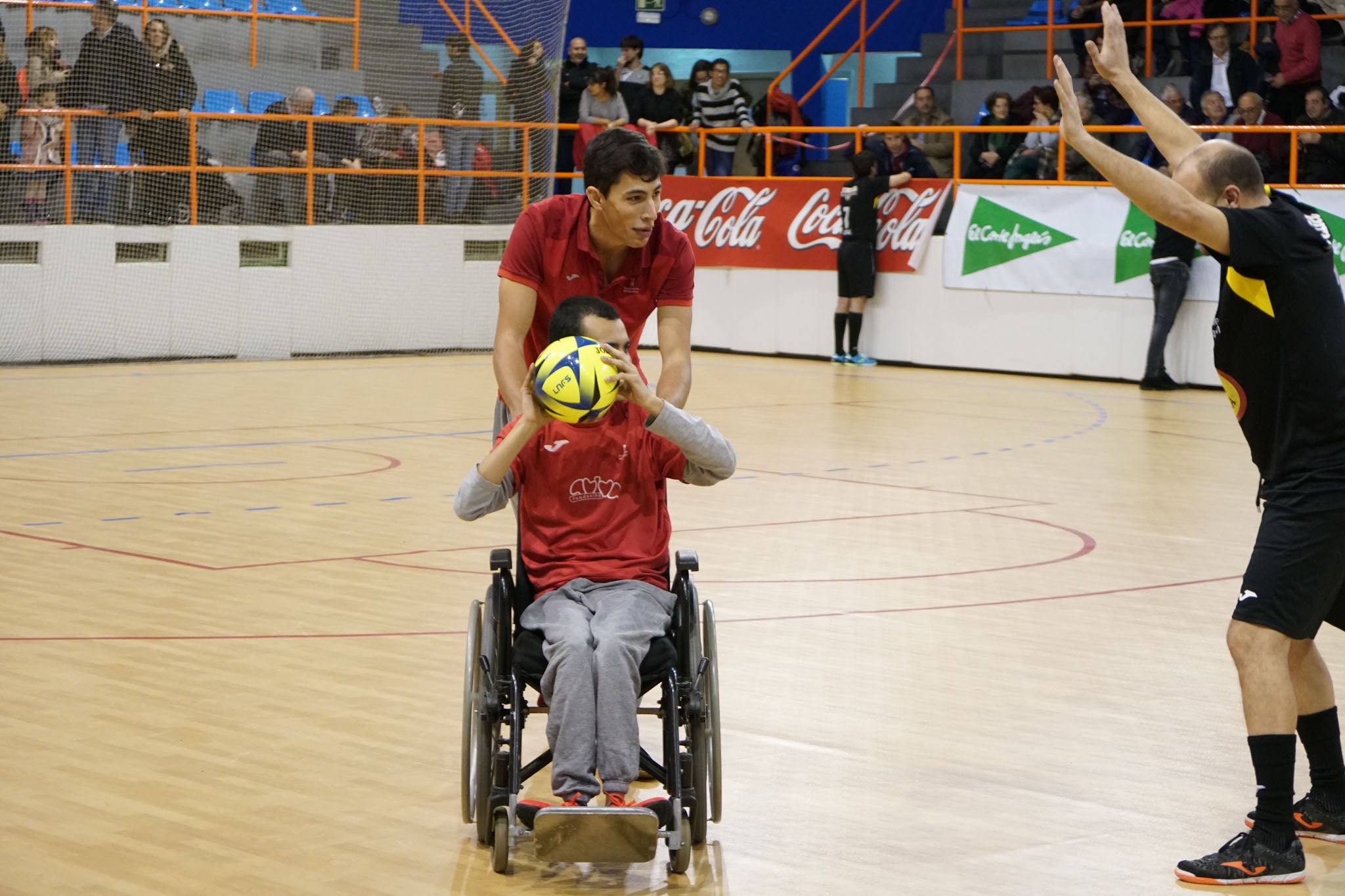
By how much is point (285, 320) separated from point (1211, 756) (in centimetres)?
1483

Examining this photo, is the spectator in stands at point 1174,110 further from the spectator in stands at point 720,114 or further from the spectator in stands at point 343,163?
the spectator in stands at point 343,163

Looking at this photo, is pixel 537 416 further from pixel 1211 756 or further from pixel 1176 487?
pixel 1176 487

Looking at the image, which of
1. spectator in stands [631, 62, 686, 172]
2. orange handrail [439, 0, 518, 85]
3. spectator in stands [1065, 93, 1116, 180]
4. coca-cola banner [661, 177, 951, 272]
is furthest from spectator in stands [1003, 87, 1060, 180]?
orange handrail [439, 0, 518, 85]

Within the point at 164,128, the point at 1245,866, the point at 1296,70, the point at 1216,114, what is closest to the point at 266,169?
the point at 164,128

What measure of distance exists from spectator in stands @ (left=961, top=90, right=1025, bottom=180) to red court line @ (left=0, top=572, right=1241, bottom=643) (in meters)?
10.3

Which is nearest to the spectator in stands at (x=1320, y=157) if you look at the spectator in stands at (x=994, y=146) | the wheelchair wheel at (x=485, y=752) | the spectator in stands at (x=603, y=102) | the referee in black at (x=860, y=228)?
the spectator in stands at (x=994, y=146)

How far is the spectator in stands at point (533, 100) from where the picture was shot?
19281 mm

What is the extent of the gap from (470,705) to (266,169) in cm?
1519

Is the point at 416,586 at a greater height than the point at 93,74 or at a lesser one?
lesser

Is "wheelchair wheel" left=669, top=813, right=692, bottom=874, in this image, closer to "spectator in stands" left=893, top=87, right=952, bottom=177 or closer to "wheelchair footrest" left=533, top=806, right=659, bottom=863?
"wheelchair footrest" left=533, top=806, right=659, bottom=863

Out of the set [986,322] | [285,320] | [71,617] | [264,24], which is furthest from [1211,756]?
[264,24]

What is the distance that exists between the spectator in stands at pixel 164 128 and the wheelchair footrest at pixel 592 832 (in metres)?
15.2

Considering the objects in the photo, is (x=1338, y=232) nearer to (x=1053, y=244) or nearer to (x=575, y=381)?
(x=1053, y=244)

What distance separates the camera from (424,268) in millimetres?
19719
